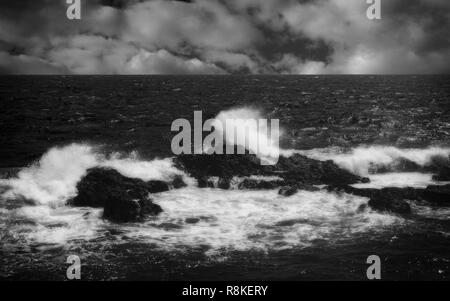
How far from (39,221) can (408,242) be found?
15.4 metres

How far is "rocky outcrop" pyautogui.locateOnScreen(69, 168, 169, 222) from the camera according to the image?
1767cm

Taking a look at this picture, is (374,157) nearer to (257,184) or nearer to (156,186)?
(257,184)

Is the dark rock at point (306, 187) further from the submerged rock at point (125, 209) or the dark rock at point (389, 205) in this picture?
the submerged rock at point (125, 209)

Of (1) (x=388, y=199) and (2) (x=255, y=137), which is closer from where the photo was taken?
(1) (x=388, y=199)

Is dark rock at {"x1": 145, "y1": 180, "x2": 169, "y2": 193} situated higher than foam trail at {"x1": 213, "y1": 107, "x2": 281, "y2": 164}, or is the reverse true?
foam trail at {"x1": 213, "y1": 107, "x2": 281, "y2": 164}

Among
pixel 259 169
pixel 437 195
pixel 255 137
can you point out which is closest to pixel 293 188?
pixel 259 169

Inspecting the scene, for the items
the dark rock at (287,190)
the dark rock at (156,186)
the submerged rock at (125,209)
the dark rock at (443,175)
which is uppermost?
the dark rock at (443,175)

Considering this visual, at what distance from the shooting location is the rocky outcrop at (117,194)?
17672 millimetres

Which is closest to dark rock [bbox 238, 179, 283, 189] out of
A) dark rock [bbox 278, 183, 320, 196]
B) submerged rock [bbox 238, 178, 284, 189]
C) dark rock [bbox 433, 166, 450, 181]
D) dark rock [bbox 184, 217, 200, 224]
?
submerged rock [bbox 238, 178, 284, 189]

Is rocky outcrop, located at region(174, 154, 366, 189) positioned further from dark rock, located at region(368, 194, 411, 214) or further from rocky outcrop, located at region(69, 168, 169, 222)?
dark rock, located at region(368, 194, 411, 214)

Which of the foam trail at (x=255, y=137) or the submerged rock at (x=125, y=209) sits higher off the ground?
the foam trail at (x=255, y=137)

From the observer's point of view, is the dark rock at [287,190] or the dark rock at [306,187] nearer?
the dark rock at [287,190]

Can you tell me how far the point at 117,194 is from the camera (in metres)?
18.5

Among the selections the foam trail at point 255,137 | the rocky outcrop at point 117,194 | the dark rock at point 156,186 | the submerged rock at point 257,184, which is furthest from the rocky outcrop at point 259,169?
the rocky outcrop at point 117,194
